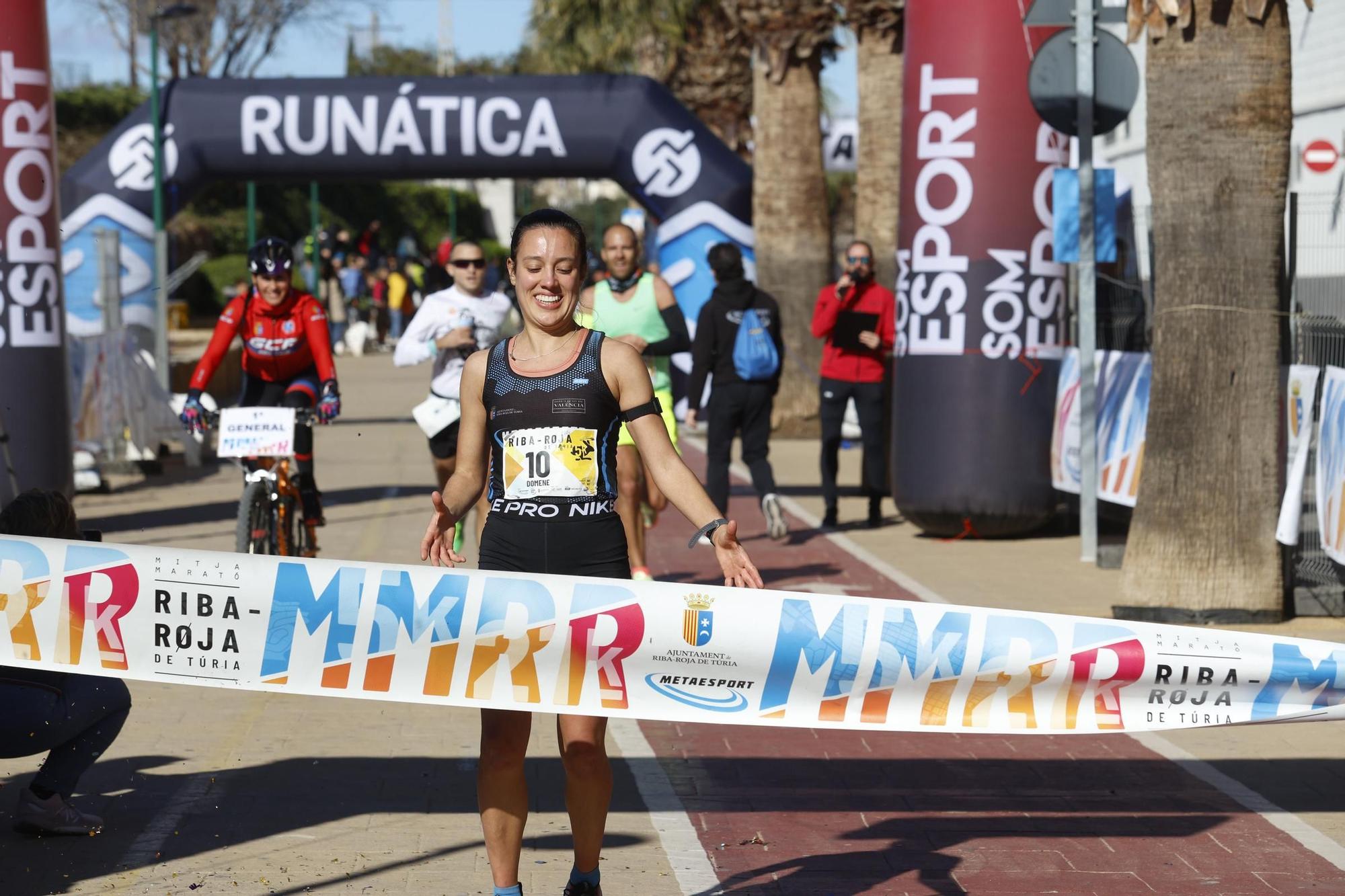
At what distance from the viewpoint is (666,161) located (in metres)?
20.4

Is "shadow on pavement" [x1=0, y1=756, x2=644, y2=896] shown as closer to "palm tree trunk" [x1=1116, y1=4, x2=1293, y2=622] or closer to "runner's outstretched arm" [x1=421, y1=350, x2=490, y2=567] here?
"runner's outstretched arm" [x1=421, y1=350, x2=490, y2=567]

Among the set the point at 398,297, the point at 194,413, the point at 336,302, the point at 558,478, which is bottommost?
the point at 194,413

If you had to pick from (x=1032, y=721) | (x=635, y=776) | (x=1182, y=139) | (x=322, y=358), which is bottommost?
(x=635, y=776)

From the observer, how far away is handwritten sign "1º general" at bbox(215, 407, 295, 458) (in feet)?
31.2

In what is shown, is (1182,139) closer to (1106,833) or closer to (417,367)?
(1106,833)

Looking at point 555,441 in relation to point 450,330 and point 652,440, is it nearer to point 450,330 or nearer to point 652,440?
point 652,440

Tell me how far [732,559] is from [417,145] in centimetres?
1637

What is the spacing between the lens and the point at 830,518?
14180 mm

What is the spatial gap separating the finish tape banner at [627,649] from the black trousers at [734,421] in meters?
7.74

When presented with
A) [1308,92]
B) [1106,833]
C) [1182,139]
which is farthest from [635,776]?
[1308,92]

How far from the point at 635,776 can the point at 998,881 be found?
66.9 inches

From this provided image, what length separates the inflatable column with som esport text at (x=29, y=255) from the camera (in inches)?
486

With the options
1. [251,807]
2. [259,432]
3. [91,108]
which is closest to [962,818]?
[251,807]

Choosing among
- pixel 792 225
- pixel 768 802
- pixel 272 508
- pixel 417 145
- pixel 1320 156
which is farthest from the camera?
pixel 792 225
